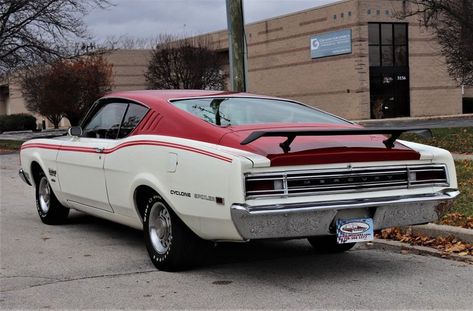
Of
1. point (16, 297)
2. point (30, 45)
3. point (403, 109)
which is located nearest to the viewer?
point (16, 297)

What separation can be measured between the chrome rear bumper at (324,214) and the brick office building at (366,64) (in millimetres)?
34552

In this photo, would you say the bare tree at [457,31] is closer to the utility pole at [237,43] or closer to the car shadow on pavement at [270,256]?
the utility pole at [237,43]

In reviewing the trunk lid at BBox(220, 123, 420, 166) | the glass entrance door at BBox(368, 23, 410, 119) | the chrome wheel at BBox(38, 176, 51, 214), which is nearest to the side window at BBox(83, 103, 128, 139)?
the chrome wheel at BBox(38, 176, 51, 214)

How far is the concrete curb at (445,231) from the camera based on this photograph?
6.33m

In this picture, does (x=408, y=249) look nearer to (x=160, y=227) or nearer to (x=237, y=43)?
(x=160, y=227)

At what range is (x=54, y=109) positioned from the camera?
43.8 m

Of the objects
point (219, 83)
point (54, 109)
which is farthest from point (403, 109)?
point (54, 109)

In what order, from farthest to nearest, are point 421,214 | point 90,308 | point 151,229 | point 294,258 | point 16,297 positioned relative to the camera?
point 294,258
point 151,229
point 421,214
point 16,297
point 90,308

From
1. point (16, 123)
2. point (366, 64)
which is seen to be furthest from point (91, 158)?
point (16, 123)

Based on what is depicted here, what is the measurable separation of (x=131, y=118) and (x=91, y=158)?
706 mm

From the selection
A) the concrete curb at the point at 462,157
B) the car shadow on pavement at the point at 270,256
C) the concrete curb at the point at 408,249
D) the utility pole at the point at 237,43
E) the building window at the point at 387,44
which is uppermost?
the building window at the point at 387,44

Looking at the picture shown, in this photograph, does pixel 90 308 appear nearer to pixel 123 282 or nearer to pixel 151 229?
pixel 123 282

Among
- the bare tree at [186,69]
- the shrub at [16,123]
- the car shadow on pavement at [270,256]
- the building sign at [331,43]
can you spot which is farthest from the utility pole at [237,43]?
the shrub at [16,123]

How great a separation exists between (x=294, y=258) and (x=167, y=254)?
4.58 feet
